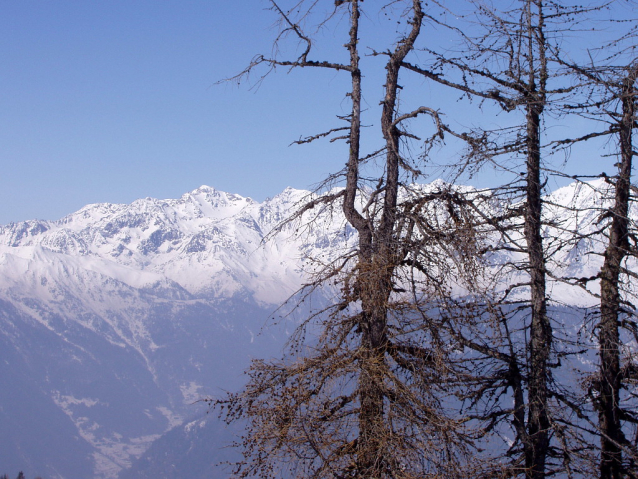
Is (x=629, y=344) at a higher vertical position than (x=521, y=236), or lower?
lower

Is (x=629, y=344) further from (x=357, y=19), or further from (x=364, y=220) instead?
(x=357, y=19)

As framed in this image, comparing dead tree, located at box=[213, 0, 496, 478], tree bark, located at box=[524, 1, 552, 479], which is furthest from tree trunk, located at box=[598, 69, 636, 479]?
Result: dead tree, located at box=[213, 0, 496, 478]

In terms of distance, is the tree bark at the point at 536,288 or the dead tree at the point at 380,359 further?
the tree bark at the point at 536,288

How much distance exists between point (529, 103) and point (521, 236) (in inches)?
104

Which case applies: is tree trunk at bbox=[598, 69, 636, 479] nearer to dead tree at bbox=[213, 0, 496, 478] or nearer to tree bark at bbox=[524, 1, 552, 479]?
tree bark at bbox=[524, 1, 552, 479]

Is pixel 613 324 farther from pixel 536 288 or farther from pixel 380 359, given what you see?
pixel 380 359

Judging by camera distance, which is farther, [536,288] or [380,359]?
[536,288]

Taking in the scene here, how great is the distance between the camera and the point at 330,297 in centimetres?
1140

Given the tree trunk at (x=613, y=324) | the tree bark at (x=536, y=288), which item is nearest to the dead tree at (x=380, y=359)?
the tree bark at (x=536, y=288)

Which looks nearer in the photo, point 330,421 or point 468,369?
point 330,421

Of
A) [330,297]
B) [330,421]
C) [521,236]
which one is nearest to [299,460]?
[330,421]

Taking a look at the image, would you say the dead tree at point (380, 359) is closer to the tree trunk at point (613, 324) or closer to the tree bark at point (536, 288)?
the tree bark at point (536, 288)

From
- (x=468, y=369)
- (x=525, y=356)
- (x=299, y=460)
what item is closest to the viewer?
(x=299, y=460)

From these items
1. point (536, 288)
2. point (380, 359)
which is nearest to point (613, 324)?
point (536, 288)
